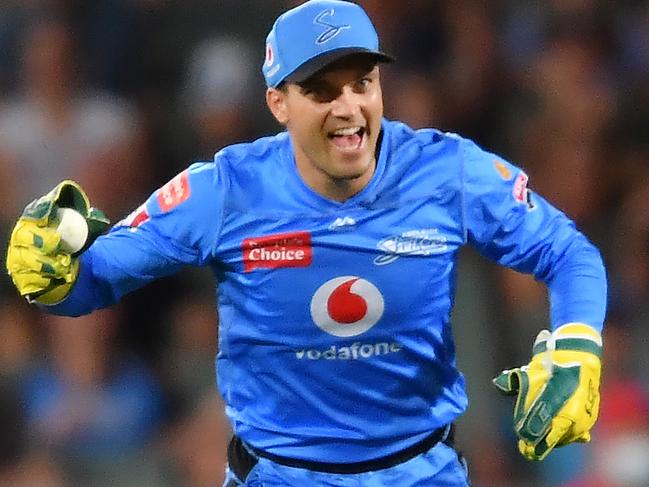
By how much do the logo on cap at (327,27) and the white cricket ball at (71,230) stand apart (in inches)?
27.4

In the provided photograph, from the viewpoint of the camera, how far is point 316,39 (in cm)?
360

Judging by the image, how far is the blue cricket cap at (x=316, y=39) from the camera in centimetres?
357

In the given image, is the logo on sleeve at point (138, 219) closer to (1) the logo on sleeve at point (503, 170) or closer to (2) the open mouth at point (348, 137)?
(2) the open mouth at point (348, 137)

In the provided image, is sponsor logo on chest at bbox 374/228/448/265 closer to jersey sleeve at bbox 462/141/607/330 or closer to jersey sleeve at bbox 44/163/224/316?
jersey sleeve at bbox 462/141/607/330

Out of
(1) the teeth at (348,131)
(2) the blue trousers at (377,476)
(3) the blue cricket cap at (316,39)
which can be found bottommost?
(2) the blue trousers at (377,476)

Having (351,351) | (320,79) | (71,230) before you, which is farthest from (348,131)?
(71,230)

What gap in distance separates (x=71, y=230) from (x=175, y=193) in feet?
0.93

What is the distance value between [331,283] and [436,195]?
1.09 feet

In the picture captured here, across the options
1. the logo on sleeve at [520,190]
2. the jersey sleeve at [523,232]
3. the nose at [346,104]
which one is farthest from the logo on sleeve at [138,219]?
the logo on sleeve at [520,190]

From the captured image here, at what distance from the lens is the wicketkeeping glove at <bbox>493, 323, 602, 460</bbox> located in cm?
330

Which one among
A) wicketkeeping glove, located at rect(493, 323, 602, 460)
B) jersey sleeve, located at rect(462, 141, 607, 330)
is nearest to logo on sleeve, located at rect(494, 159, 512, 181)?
jersey sleeve, located at rect(462, 141, 607, 330)

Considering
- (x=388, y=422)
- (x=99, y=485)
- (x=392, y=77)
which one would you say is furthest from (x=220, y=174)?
(x=392, y=77)

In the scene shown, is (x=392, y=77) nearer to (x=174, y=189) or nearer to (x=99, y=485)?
(x=99, y=485)

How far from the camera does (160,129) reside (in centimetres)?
669
